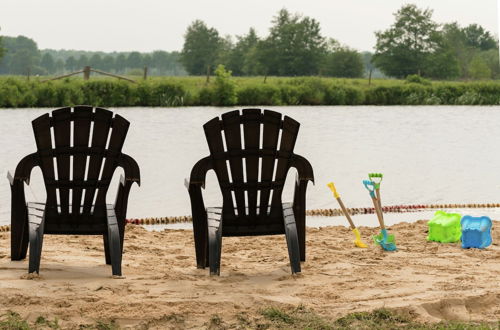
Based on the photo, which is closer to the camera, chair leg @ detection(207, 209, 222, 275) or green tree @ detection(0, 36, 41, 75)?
chair leg @ detection(207, 209, 222, 275)

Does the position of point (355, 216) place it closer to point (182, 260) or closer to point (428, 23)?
Result: point (182, 260)

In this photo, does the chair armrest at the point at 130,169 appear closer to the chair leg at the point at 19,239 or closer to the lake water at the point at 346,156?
the chair leg at the point at 19,239

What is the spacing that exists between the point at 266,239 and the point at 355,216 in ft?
7.16

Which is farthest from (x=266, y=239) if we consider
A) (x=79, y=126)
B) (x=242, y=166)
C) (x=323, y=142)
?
(x=323, y=142)

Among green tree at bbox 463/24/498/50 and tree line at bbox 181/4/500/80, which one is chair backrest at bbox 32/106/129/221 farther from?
green tree at bbox 463/24/498/50

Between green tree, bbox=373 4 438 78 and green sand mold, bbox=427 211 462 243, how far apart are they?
6985 cm

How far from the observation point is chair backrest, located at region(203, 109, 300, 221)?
5664mm

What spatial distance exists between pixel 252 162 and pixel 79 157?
1.10m

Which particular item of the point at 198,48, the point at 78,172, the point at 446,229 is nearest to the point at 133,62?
the point at 198,48

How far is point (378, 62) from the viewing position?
7650 cm

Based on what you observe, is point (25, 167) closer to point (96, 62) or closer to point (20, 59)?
point (20, 59)

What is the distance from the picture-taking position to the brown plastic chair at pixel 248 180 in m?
5.64

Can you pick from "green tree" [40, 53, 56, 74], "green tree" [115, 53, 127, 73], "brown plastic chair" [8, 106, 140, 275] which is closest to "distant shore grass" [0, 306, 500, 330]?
"brown plastic chair" [8, 106, 140, 275]

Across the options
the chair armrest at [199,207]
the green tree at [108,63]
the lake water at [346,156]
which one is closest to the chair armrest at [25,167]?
the chair armrest at [199,207]
